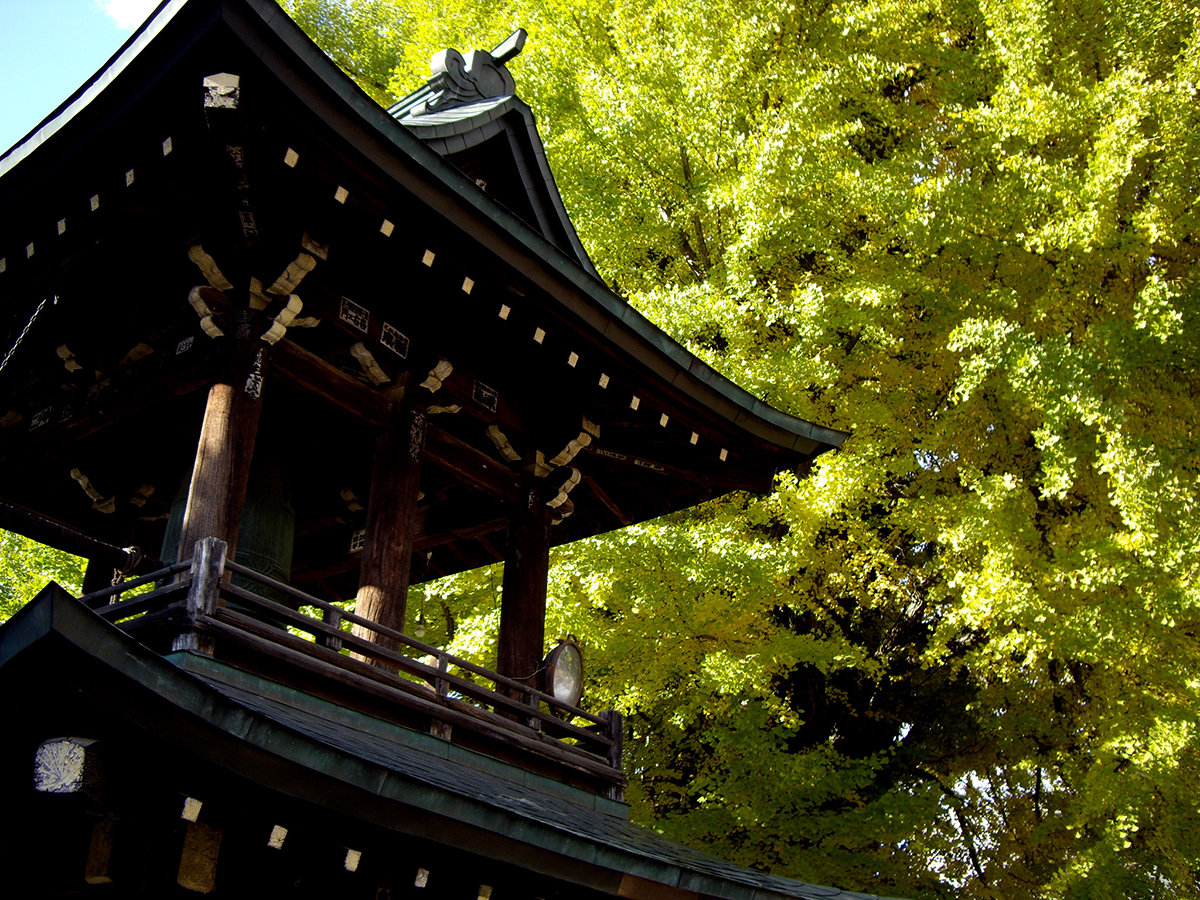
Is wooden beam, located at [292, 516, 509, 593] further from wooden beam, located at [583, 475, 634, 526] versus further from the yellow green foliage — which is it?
the yellow green foliage

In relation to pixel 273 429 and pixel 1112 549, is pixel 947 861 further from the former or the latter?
pixel 273 429

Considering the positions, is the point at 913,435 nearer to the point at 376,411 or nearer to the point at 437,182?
the point at 376,411

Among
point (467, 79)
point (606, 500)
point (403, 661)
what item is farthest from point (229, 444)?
point (467, 79)

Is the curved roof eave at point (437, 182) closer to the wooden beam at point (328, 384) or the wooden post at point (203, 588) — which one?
the wooden beam at point (328, 384)

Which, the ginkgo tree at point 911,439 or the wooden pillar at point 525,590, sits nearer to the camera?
the wooden pillar at point 525,590

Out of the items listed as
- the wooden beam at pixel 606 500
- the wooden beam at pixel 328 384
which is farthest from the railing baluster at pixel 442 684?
the wooden beam at pixel 606 500

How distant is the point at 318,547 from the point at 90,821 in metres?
4.93

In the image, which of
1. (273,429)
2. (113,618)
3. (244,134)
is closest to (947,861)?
(273,429)

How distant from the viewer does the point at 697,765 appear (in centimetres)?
1188

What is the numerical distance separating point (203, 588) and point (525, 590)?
9.33 ft

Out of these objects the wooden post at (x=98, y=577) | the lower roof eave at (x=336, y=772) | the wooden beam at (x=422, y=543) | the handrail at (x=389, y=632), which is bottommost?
the lower roof eave at (x=336, y=772)

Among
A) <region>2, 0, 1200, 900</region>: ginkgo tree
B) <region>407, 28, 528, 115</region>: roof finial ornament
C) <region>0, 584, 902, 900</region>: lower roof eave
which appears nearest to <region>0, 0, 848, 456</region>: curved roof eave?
<region>2, 0, 1200, 900</region>: ginkgo tree

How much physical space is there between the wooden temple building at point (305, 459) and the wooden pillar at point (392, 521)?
20 millimetres

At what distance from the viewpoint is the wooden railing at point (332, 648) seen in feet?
14.0
